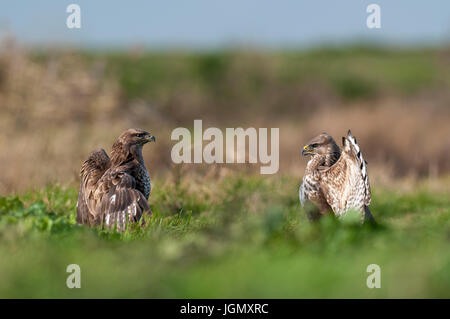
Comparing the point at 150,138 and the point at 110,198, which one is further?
the point at 150,138

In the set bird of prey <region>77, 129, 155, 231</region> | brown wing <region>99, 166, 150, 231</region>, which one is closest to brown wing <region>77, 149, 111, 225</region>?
bird of prey <region>77, 129, 155, 231</region>

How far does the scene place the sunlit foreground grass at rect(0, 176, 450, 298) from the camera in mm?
4695

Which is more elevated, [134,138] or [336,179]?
[134,138]

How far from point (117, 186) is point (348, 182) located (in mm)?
2338

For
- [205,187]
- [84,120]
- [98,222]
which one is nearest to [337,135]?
[84,120]

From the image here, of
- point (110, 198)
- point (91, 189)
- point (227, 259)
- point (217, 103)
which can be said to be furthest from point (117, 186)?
point (217, 103)

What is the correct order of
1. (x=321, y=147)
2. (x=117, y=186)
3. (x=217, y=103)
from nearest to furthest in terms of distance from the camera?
(x=117, y=186)
(x=321, y=147)
(x=217, y=103)

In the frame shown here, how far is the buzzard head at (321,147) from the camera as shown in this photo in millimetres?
7777

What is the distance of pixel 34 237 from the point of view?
5.84 meters

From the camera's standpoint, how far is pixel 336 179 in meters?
7.12

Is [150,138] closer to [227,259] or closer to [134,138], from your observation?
[134,138]
